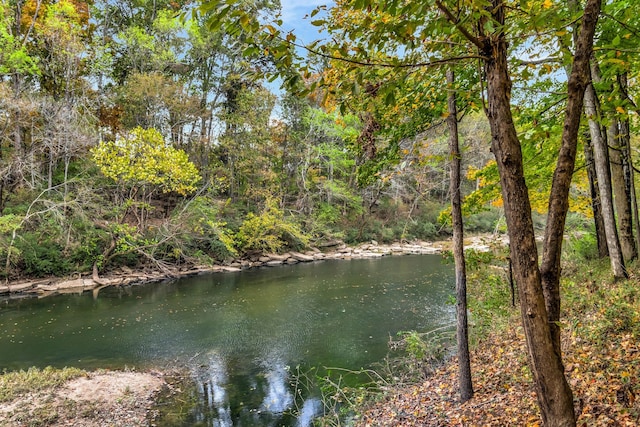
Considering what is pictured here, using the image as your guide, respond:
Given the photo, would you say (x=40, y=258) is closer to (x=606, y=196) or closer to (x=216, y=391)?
(x=216, y=391)

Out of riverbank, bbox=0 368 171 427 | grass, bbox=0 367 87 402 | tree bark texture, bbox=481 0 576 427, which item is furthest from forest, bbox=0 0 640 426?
grass, bbox=0 367 87 402

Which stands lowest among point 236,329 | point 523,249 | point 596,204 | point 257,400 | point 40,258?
point 257,400

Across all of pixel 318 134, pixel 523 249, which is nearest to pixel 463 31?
pixel 523 249

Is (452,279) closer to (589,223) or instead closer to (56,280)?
(589,223)

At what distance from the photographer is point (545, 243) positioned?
1.98 meters

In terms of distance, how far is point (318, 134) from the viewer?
2906cm

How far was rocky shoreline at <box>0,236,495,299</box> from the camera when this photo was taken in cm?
1539

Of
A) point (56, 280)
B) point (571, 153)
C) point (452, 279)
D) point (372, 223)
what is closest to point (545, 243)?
point (571, 153)

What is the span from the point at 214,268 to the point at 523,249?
20498 millimetres

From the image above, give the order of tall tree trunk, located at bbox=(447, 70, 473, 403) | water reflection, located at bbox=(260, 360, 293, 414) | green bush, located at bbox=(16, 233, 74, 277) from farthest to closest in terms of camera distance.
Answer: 1. green bush, located at bbox=(16, 233, 74, 277)
2. water reflection, located at bbox=(260, 360, 293, 414)
3. tall tree trunk, located at bbox=(447, 70, 473, 403)

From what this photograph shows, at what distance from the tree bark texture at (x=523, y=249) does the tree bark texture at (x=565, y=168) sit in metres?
0.09

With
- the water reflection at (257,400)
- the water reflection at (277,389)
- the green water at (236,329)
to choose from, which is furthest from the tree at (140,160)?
the water reflection at (277,389)

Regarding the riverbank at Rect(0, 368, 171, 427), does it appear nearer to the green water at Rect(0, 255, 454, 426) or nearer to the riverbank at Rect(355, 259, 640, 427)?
the green water at Rect(0, 255, 454, 426)

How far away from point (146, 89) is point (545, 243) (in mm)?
22793
